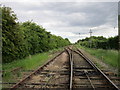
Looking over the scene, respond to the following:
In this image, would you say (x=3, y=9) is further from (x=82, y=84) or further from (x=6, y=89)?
(x=82, y=84)

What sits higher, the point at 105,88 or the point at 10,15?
the point at 10,15

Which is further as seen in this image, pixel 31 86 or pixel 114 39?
pixel 114 39

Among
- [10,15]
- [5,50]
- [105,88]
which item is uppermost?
[10,15]

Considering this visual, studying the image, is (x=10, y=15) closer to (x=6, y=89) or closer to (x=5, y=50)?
(x=5, y=50)

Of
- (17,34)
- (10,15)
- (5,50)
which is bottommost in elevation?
(5,50)

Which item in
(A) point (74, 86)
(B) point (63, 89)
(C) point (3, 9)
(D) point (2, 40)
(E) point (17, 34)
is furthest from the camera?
(E) point (17, 34)

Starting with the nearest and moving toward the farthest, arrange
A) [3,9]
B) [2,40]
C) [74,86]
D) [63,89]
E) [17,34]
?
[63,89], [74,86], [2,40], [3,9], [17,34]

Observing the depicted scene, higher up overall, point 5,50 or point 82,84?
point 5,50

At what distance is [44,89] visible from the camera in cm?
618

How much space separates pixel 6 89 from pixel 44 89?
135cm

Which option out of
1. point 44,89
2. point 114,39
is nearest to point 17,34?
point 44,89

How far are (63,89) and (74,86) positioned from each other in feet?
1.98

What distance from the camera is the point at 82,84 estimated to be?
684cm

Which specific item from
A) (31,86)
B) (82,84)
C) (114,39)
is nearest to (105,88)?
(82,84)
